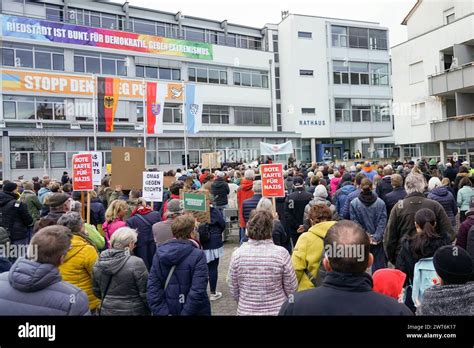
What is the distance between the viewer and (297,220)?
8242mm

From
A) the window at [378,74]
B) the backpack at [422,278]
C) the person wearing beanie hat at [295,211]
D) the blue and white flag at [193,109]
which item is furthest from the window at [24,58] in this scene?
the window at [378,74]

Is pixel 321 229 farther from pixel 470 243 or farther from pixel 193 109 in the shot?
pixel 193 109

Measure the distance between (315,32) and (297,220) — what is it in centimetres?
4155

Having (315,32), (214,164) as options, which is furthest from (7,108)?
(315,32)

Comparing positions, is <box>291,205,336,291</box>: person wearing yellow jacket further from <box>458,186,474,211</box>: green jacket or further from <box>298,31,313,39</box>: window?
<box>298,31,313,39</box>: window

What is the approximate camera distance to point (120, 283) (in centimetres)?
418

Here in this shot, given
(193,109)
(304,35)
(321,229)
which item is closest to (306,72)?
(304,35)

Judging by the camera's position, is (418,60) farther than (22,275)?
Yes

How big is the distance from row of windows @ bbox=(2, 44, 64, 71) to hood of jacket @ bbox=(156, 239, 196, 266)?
106 feet

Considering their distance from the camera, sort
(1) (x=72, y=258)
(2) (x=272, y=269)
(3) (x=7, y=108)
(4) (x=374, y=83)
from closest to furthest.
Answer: (2) (x=272, y=269), (1) (x=72, y=258), (3) (x=7, y=108), (4) (x=374, y=83)

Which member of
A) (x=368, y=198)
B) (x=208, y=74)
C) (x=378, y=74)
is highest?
(x=378, y=74)

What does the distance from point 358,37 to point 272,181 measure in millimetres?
44813
